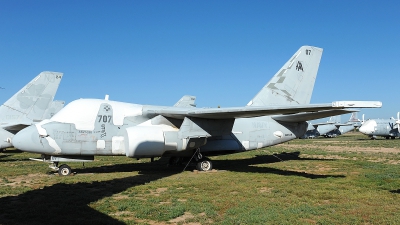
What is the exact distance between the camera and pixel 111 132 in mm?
13672

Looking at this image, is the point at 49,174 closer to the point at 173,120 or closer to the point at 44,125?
the point at 44,125

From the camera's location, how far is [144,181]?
12.0 m

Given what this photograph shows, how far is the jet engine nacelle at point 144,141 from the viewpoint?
1226 cm

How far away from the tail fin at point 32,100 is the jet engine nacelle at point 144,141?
12.6 meters

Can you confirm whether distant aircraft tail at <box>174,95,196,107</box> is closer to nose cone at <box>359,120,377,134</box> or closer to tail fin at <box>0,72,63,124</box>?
tail fin at <box>0,72,63,124</box>

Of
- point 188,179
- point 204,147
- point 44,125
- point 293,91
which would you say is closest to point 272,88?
point 293,91

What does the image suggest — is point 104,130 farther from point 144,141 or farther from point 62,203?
point 62,203

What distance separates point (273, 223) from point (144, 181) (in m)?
6.43

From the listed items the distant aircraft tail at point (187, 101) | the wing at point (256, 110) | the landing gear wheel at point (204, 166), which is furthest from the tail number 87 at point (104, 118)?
the distant aircraft tail at point (187, 101)

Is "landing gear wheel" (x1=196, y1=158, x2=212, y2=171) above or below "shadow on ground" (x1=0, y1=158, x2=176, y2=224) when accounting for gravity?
above

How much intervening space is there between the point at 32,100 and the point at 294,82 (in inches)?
664

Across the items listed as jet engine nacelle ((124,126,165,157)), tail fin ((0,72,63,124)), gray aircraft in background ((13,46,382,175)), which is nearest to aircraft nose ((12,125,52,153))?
gray aircraft in background ((13,46,382,175))

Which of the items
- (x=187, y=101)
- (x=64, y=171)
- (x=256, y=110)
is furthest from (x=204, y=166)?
(x=187, y=101)

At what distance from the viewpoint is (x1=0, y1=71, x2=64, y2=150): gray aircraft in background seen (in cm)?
2161
